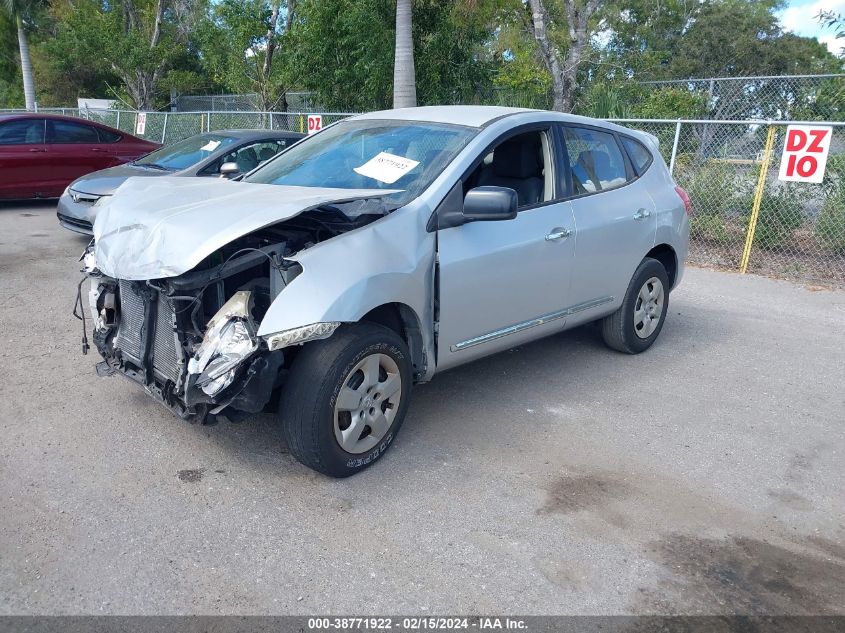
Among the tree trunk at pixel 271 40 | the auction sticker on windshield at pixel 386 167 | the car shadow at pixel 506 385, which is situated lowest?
the car shadow at pixel 506 385

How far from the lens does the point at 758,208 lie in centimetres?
928

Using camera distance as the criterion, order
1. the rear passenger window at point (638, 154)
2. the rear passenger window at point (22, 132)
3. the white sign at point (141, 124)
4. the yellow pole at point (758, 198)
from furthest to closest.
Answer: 1. the white sign at point (141, 124)
2. the rear passenger window at point (22, 132)
3. the yellow pole at point (758, 198)
4. the rear passenger window at point (638, 154)

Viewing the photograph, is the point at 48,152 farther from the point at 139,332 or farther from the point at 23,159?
the point at 139,332

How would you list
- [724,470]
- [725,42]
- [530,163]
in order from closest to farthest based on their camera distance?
1. [724,470]
2. [530,163]
3. [725,42]

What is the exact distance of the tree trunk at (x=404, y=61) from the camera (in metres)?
12.0

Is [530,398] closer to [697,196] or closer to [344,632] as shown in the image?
[344,632]

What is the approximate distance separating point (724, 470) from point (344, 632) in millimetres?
2505

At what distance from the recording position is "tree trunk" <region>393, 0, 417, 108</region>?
39.5 ft

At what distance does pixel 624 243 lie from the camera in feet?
18.5

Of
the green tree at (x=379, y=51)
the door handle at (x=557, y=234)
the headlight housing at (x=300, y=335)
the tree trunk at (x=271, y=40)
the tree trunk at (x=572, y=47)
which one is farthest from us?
the tree trunk at (x=271, y=40)

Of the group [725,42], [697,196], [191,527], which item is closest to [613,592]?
[191,527]

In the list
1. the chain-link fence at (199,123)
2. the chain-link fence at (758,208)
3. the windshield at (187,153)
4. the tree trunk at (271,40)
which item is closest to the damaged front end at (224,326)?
the windshield at (187,153)

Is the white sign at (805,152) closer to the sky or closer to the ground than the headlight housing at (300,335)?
closer to the sky

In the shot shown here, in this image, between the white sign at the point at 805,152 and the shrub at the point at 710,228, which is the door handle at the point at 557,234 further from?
the shrub at the point at 710,228
